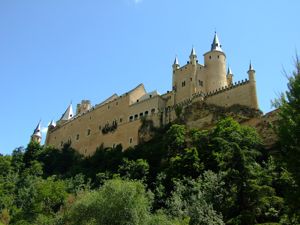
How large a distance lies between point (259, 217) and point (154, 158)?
26392 mm

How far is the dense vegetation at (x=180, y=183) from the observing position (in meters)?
19.6

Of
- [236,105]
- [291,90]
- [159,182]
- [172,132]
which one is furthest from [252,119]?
[291,90]

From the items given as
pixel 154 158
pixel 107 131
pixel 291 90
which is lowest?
pixel 291 90

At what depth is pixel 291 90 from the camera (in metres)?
17.3

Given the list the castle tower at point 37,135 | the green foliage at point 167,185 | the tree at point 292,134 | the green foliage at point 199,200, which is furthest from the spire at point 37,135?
the tree at point 292,134

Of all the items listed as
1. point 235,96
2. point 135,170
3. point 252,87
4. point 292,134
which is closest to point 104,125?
point 135,170

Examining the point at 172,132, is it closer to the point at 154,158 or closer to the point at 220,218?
the point at 154,158

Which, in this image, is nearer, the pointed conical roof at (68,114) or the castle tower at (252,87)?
the castle tower at (252,87)

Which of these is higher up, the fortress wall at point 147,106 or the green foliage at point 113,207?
the fortress wall at point 147,106

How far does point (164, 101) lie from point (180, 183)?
28252 millimetres

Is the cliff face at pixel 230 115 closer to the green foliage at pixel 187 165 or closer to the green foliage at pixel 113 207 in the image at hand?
the green foliage at pixel 187 165

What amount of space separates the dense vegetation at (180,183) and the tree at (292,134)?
0.12 ft

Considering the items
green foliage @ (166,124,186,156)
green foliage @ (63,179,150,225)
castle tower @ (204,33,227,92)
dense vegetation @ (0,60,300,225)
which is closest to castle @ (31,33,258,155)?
castle tower @ (204,33,227,92)

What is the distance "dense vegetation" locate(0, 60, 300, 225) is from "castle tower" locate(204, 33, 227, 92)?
35.2 feet
